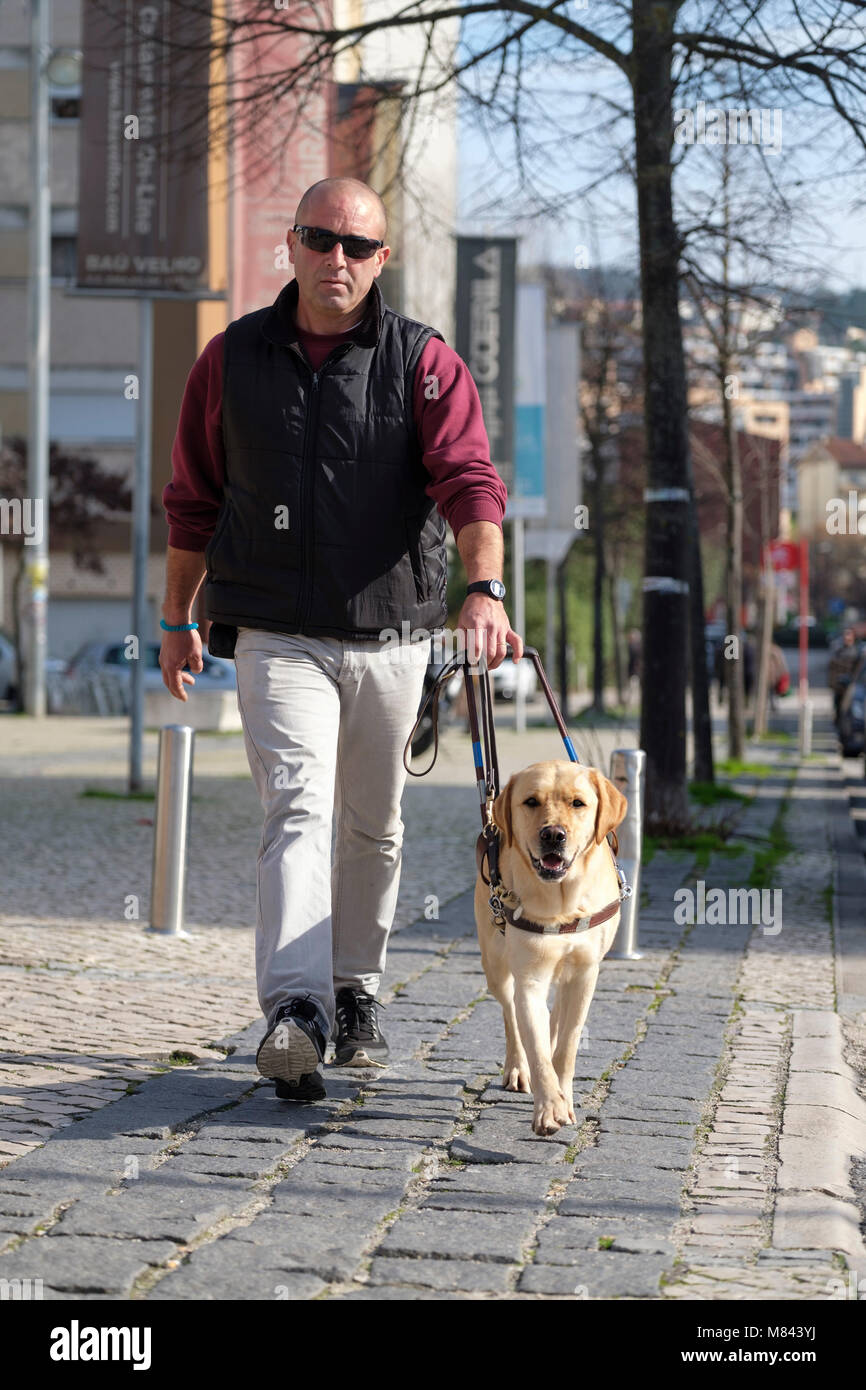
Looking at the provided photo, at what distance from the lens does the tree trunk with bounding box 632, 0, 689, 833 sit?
1184 centimetres

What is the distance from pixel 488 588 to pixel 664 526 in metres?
7.23

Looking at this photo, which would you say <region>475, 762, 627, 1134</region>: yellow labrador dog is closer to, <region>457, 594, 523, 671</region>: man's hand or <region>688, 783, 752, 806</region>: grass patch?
<region>457, 594, 523, 671</region>: man's hand

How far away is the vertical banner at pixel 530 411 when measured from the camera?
2522 centimetres

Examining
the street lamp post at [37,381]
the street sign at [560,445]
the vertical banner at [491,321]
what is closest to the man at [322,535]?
the vertical banner at [491,321]

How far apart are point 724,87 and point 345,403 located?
632cm

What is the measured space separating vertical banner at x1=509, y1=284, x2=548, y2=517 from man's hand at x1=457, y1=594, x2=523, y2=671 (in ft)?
66.8

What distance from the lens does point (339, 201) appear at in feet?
16.1

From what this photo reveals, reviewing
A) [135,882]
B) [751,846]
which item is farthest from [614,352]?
[135,882]

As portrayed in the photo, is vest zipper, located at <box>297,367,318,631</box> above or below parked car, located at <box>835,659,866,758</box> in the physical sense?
above

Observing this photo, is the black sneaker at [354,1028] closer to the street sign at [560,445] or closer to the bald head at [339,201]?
the bald head at [339,201]

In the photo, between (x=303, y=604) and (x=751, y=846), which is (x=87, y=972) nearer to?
(x=303, y=604)

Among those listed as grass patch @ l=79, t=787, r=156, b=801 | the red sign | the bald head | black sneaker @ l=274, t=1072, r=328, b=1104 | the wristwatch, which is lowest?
grass patch @ l=79, t=787, r=156, b=801

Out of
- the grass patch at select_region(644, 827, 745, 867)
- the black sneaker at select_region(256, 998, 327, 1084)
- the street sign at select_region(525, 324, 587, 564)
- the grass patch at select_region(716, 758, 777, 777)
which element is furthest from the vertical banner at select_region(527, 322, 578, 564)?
the black sneaker at select_region(256, 998, 327, 1084)

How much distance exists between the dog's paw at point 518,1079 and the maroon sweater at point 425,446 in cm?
152
